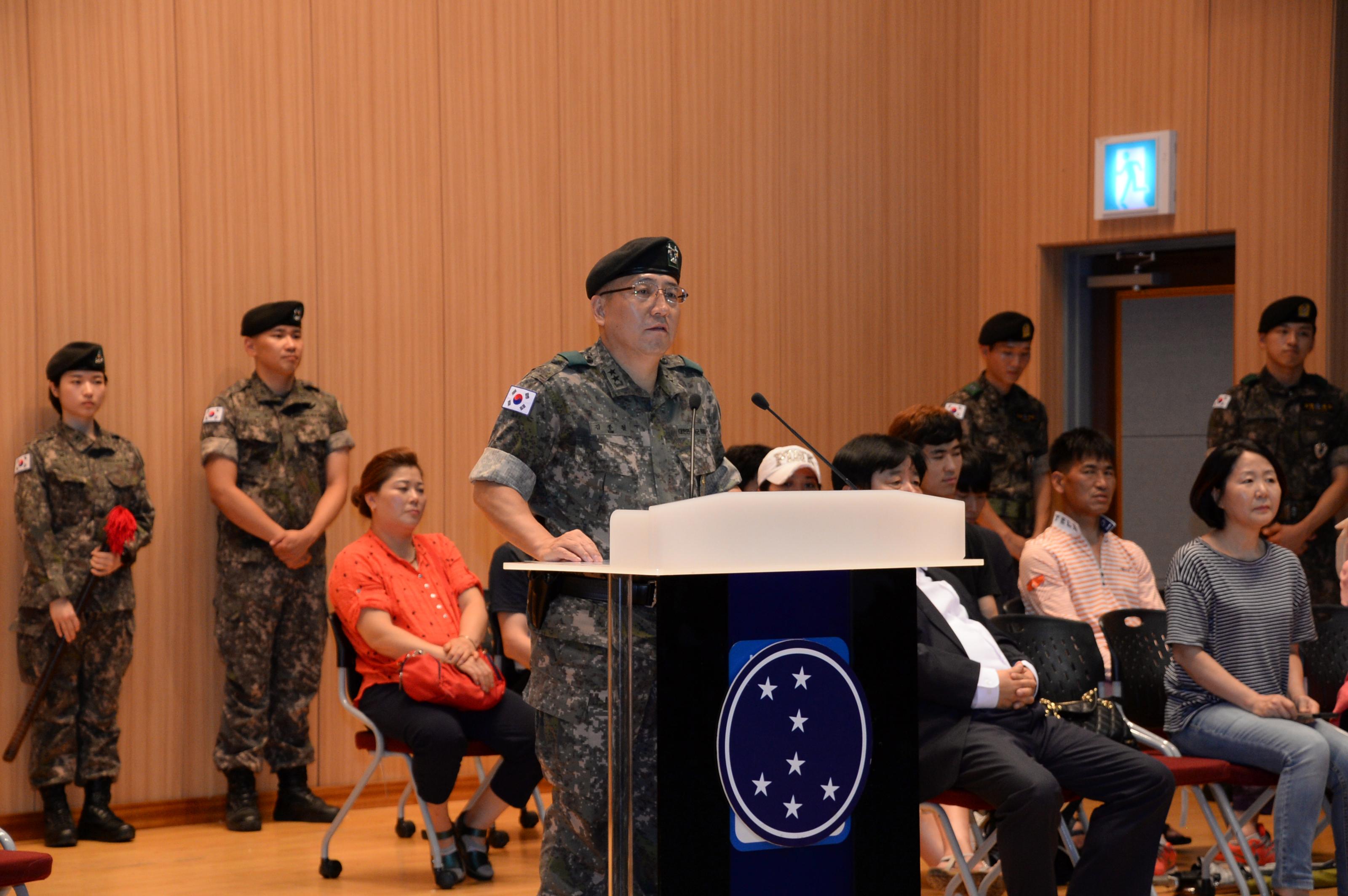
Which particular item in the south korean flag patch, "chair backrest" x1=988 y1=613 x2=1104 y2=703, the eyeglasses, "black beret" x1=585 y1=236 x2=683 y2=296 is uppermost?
"black beret" x1=585 y1=236 x2=683 y2=296

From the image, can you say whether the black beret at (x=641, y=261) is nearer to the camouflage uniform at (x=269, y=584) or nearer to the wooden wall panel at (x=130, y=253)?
the camouflage uniform at (x=269, y=584)

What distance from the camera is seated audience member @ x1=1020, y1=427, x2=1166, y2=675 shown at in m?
4.81

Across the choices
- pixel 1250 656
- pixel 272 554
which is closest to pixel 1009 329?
pixel 1250 656

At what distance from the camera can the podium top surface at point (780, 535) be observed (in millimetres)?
2186

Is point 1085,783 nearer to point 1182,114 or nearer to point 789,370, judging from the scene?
point 789,370

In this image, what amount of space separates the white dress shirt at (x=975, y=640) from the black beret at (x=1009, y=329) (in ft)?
11.1

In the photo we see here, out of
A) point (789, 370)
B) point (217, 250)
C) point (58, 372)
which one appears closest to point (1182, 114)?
point (789, 370)

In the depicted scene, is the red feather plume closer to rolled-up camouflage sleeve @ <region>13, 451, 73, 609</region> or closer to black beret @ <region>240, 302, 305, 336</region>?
rolled-up camouflage sleeve @ <region>13, 451, 73, 609</region>

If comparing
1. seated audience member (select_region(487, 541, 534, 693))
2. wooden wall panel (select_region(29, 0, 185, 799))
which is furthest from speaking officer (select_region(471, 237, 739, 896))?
wooden wall panel (select_region(29, 0, 185, 799))

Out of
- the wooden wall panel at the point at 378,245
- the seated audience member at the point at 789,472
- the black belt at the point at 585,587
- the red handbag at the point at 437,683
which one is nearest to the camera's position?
the black belt at the point at 585,587

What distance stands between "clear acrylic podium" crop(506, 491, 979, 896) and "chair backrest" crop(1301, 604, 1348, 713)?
256cm

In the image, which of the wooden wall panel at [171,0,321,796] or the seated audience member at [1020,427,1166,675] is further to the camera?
the wooden wall panel at [171,0,321,796]

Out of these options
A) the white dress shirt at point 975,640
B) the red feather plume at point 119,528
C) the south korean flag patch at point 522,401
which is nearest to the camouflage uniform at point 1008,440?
the white dress shirt at point 975,640

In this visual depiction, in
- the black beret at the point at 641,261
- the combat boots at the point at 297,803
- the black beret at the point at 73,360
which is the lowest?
the combat boots at the point at 297,803
